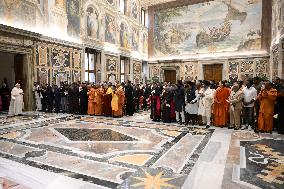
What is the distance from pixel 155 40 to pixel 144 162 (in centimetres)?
2050

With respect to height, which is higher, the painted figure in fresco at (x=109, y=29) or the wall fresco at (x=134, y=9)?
the wall fresco at (x=134, y=9)

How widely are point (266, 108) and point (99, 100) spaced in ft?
23.2

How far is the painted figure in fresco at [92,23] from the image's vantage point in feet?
51.6

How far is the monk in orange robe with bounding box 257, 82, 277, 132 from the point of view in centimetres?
768

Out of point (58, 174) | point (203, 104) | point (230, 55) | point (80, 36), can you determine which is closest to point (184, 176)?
point (58, 174)

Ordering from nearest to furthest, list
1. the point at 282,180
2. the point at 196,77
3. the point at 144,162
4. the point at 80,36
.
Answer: the point at 282,180 < the point at 144,162 < the point at 80,36 < the point at 196,77

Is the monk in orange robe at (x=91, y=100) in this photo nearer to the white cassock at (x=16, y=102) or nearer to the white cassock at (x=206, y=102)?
the white cassock at (x=16, y=102)

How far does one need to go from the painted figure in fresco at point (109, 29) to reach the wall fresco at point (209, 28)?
23.2 ft

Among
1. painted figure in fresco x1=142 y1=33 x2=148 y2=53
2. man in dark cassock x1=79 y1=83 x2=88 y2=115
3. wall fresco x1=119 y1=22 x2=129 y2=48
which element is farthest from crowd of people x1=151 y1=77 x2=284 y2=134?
painted figure in fresco x1=142 y1=33 x2=148 y2=53

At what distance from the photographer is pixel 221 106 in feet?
28.9

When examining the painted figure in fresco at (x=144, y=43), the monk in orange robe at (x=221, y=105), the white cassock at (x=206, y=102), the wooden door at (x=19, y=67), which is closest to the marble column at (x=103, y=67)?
the wooden door at (x=19, y=67)

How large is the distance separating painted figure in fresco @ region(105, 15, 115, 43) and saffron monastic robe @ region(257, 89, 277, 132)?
40.8 feet

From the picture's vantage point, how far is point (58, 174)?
14.1ft

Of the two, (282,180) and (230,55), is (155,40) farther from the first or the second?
(282,180)
